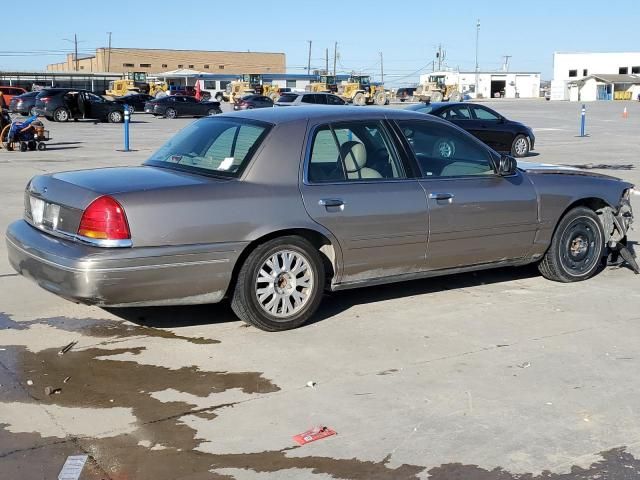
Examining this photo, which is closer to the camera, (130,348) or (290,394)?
A: (290,394)

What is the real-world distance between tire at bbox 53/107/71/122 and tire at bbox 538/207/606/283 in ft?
108

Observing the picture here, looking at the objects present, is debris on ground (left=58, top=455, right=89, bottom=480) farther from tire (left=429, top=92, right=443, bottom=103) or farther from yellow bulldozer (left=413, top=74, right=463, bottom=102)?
tire (left=429, top=92, right=443, bottom=103)

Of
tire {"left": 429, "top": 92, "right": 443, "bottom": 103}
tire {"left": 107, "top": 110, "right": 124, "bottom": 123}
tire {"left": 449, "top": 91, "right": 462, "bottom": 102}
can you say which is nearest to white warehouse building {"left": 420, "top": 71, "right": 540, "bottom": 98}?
tire {"left": 449, "top": 91, "right": 462, "bottom": 102}

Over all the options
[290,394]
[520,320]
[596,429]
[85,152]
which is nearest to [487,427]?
[596,429]

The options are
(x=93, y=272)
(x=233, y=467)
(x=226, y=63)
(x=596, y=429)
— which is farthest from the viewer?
(x=226, y=63)

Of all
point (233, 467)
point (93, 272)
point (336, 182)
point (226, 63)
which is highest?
point (226, 63)

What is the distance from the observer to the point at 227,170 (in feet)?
19.6

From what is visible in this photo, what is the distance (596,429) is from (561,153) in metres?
18.9

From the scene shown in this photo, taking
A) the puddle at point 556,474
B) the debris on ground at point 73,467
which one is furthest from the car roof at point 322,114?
the puddle at point 556,474

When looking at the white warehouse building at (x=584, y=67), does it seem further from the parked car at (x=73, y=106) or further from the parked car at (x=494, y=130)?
the parked car at (x=494, y=130)

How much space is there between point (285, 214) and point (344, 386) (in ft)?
4.65

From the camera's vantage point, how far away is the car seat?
6312 millimetres

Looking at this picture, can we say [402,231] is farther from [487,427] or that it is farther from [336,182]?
[487,427]

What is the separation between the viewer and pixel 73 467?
12.8ft
